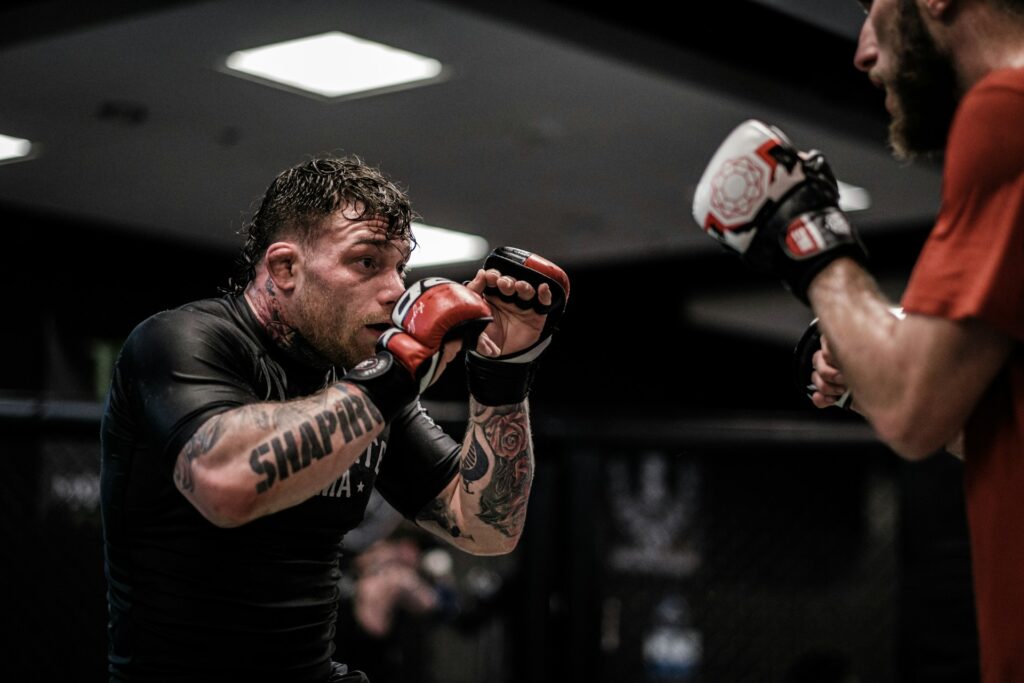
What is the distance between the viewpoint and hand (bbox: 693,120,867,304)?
5.02ft

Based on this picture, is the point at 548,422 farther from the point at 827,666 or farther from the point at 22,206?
the point at 22,206

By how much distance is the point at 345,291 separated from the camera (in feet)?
6.92

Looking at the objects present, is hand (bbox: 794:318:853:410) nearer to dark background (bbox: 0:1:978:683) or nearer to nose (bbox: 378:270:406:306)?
nose (bbox: 378:270:406:306)

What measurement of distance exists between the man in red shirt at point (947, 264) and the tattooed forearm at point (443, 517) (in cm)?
92

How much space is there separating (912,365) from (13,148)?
22.1 ft

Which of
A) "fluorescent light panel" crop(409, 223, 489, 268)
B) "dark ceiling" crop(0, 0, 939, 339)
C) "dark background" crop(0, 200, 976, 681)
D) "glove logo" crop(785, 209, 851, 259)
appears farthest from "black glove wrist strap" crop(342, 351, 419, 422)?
"fluorescent light panel" crop(409, 223, 489, 268)

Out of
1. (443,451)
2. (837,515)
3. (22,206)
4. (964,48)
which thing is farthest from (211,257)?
(964,48)

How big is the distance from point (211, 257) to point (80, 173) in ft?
7.12

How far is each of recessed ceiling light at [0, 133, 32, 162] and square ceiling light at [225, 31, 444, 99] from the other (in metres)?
1.90

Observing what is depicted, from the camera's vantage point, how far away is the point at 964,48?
1.51 metres

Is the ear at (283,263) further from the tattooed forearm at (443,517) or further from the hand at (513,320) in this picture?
the tattooed forearm at (443,517)

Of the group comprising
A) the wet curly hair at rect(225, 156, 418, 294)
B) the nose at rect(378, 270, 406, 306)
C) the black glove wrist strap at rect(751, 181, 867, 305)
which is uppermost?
the black glove wrist strap at rect(751, 181, 867, 305)

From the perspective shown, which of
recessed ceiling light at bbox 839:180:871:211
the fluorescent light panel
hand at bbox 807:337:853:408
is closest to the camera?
hand at bbox 807:337:853:408

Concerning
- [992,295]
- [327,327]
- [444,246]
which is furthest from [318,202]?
[444,246]
